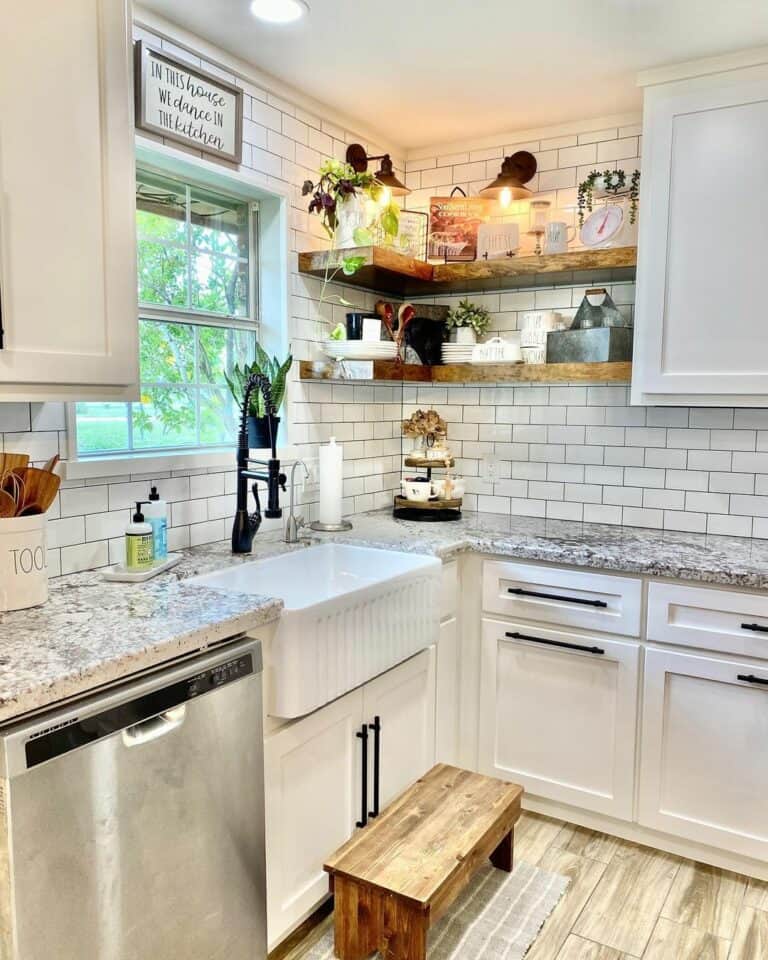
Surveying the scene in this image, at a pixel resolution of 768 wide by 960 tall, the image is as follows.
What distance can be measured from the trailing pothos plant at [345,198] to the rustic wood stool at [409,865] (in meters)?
1.74

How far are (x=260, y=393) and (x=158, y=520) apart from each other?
59cm

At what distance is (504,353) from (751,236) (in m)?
0.88

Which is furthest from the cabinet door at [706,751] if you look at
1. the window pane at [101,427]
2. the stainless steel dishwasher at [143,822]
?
the window pane at [101,427]

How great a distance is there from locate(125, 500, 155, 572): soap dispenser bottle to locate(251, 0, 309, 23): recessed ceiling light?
1410 millimetres

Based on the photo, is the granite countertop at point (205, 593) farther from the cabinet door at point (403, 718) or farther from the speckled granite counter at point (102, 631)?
the cabinet door at point (403, 718)

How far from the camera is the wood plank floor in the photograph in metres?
1.94

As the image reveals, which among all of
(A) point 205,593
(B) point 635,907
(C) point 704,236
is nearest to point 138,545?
(A) point 205,593

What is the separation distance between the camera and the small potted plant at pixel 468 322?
298 cm

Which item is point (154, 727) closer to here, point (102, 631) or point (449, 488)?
point (102, 631)

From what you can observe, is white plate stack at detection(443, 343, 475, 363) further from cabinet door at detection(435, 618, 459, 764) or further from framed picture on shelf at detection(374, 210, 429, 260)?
cabinet door at detection(435, 618, 459, 764)

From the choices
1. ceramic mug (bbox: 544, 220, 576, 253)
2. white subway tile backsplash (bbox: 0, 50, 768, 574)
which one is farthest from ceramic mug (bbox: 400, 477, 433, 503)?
ceramic mug (bbox: 544, 220, 576, 253)

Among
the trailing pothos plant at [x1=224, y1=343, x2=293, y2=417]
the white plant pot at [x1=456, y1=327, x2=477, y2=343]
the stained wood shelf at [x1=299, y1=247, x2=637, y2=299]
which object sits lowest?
the trailing pothos plant at [x1=224, y1=343, x2=293, y2=417]

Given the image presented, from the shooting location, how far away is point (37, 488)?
5.49 feet

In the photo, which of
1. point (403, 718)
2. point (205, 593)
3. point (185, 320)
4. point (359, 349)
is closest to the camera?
point (205, 593)
